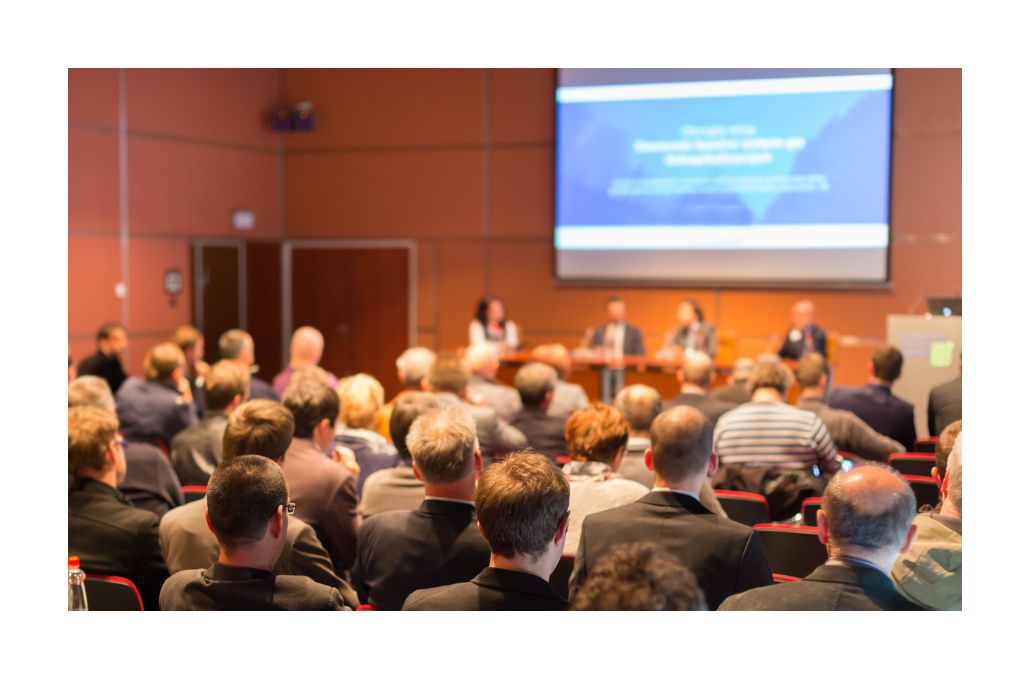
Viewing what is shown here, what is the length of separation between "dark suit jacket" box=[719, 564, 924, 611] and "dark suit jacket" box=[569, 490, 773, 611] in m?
0.35

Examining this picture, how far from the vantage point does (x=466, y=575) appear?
2445 mm

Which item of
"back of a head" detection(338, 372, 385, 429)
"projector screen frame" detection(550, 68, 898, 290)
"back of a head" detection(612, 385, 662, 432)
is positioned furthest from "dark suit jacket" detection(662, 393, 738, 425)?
"projector screen frame" detection(550, 68, 898, 290)

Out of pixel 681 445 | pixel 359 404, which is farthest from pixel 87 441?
pixel 681 445

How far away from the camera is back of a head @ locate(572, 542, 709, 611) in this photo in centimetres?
127

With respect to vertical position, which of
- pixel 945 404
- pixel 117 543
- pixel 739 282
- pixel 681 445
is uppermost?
pixel 739 282

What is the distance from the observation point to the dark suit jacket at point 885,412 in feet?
15.7

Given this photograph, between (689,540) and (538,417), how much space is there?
6.73 ft

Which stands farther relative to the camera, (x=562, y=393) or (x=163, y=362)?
(x=562, y=393)

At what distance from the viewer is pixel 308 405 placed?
326 centimetres

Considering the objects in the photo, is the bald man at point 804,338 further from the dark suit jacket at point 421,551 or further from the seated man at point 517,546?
the seated man at point 517,546

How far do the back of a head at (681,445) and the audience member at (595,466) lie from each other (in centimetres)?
27

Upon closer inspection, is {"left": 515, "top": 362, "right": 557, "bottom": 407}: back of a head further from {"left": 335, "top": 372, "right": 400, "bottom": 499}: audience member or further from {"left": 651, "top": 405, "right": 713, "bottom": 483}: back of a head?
{"left": 651, "top": 405, "right": 713, "bottom": 483}: back of a head

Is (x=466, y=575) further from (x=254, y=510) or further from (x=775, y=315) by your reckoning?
(x=775, y=315)

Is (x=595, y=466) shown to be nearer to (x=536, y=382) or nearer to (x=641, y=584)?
(x=536, y=382)
